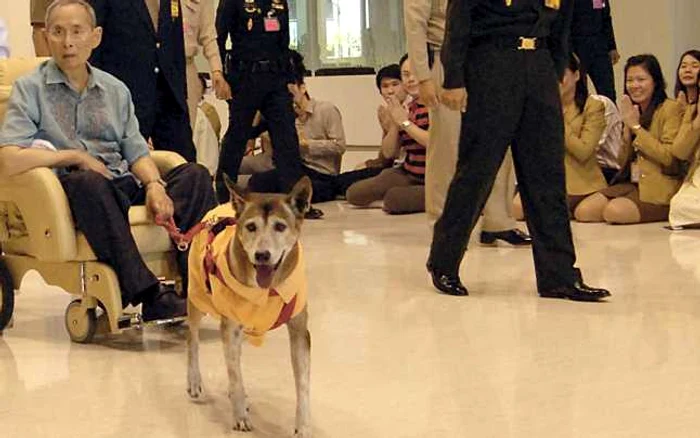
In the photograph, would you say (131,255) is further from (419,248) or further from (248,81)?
(248,81)

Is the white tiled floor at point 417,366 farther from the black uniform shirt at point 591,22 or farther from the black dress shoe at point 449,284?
the black uniform shirt at point 591,22

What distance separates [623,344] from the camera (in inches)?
139

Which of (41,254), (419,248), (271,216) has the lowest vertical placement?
(419,248)

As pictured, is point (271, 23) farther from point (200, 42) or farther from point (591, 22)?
point (591, 22)

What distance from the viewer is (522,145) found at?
417 cm

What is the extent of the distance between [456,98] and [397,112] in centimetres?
288

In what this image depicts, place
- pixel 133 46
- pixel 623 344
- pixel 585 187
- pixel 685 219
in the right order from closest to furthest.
→ pixel 623 344, pixel 133 46, pixel 685 219, pixel 585 187

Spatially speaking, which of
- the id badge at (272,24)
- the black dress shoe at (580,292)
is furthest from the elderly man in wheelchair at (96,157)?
the id badge at (272,24)

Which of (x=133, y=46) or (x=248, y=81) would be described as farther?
(x=248, y=81)

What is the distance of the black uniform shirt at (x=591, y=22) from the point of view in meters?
7.86

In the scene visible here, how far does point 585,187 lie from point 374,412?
13.2ft

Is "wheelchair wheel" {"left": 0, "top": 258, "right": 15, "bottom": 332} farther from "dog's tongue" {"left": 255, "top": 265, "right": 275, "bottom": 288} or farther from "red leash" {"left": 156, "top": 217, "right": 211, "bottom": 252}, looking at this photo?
"dog's tongue" {"left": 255, "top": 265, "right": 275, "bottom": 288}

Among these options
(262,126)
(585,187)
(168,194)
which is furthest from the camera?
(262,126)

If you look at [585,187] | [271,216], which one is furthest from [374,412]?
[585,187]
